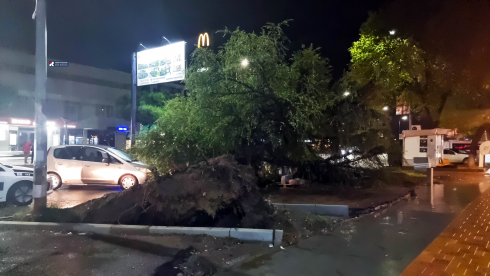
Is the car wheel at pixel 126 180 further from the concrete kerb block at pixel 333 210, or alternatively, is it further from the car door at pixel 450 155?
the car door at pixel 450 155

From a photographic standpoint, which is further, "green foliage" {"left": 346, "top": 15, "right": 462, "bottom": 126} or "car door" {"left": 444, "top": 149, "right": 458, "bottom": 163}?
"car door" {"left": 444, "top": 149, "right": 458, "bottom": 163}

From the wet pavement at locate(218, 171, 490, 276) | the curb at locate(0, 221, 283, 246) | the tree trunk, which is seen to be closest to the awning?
the wet pavement at locate(218, 171, 490, 276)

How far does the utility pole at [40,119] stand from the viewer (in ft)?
24.5

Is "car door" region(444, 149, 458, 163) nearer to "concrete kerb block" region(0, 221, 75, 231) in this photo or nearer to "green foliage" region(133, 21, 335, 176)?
"green foliage" region(133, 21, 335, 176)

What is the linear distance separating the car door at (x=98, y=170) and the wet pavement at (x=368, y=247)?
7.82 metres

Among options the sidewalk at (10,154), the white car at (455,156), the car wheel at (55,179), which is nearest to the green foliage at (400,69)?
the white car at (455,156)

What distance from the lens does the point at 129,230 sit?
6602 mm

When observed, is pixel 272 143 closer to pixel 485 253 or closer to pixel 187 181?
pixel 187 181

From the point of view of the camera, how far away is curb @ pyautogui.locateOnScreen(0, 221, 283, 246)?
20.6 feet

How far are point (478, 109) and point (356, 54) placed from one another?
658 centimetres

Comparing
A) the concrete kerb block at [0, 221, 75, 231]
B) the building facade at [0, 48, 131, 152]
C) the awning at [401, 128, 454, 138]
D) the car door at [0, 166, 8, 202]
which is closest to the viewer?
the concrete kerb block at [0, 221, 75, 231]

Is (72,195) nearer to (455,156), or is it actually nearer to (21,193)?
(21,193)

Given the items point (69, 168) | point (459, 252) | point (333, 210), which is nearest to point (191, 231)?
point (333, 210)

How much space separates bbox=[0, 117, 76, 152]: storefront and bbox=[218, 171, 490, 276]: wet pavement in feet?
86.4
